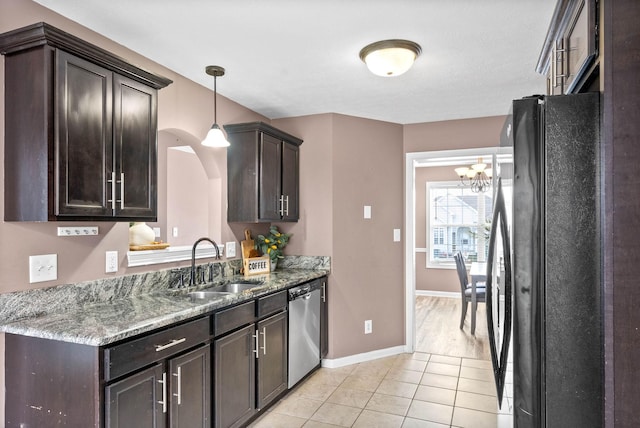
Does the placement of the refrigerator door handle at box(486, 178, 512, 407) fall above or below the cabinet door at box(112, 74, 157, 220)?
below

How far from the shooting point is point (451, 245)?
707 cm

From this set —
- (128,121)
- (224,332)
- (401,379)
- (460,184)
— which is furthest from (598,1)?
(460,184)

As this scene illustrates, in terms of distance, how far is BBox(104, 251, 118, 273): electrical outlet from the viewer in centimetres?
227

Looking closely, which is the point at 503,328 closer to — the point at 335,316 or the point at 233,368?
the point at 233,368

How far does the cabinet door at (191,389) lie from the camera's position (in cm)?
193

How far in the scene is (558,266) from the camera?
1295 mm

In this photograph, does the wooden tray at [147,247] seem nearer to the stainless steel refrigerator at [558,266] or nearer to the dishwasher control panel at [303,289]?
the dishwasher control panel at [303,289]

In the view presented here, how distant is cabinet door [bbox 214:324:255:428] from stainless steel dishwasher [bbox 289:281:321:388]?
0.56 meters

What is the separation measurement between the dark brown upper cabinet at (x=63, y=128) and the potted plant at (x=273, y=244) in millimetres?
1682

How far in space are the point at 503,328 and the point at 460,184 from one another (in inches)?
227

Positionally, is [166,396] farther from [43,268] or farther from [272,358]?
[272,358]

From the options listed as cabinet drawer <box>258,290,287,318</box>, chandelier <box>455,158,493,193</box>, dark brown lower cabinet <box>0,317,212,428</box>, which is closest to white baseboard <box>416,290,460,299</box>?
chandelier <box>455,158,493,193</box>

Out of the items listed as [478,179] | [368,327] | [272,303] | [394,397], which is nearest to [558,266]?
[272,303]

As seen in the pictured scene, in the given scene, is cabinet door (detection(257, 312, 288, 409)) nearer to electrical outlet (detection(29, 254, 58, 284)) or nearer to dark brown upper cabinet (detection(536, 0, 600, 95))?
electrical outlet (detection(29, 254, 58, 284))
